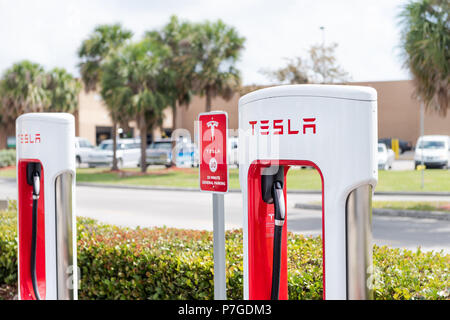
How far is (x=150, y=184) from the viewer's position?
2092cm

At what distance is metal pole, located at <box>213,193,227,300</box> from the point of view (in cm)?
340

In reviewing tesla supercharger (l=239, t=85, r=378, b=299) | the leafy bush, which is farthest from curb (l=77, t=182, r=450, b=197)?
tesla supercharger (l=239, t=85, r=378, b=299)

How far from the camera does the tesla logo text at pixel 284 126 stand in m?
2.85

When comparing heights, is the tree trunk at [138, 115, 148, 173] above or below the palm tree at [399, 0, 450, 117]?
below

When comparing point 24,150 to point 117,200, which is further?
point 117,200

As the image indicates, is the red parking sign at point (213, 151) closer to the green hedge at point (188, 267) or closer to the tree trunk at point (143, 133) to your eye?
the green hedge at point (188, 267)

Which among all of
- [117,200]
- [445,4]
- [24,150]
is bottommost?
[117,200]

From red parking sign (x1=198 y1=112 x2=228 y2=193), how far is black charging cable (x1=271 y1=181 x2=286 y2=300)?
1.06 feet

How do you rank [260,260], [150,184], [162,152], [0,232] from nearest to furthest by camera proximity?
[260,260], [0,232], [150,184], [162,152]

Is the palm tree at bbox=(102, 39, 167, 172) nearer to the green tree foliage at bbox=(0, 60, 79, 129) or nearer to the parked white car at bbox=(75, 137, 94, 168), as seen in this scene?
the parked white car at bbox=(75, 137, 94, 168)

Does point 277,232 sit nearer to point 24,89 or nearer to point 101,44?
point 101,44

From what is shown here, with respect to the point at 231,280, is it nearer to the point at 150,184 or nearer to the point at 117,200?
the point at 117,200
